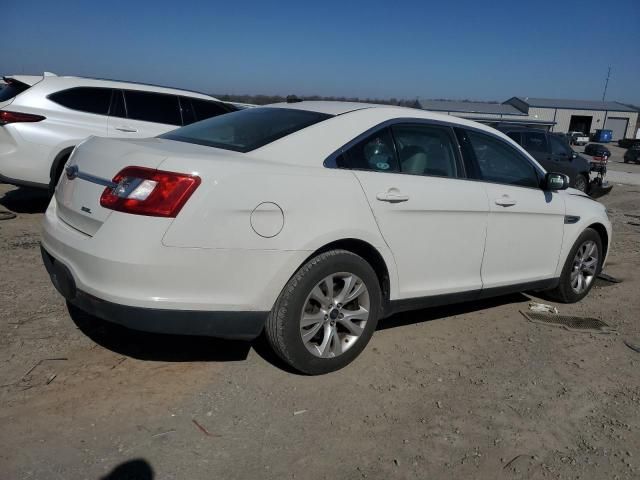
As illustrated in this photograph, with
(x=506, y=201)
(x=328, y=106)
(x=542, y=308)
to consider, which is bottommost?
(x=542, y=308)

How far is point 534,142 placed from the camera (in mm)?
13023

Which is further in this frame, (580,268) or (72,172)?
(580,268)

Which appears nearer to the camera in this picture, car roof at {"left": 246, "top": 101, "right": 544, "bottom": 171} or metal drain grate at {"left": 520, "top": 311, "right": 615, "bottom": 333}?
car roof at {"left": 246, "top": 101, "right": 544, "bottom": 171}

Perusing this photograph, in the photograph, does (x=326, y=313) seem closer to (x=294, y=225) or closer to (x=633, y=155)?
(x=294, y=225)

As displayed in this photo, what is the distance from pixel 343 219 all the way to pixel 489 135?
1818 millimetres

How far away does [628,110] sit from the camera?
78125 millimetres

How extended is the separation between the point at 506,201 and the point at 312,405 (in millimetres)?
2158

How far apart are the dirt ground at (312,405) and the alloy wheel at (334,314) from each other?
216 mm

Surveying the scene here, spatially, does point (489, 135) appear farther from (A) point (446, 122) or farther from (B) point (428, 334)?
(B) point (428, 334)

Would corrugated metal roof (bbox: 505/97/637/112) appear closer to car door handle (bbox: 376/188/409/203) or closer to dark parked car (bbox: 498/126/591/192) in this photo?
dark parked car (bbox: 498/126/591/192)

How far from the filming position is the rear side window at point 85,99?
271 inches

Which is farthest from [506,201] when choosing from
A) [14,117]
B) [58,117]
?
[14,117]

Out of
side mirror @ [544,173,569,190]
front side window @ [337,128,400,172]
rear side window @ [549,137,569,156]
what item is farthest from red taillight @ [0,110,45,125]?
rear side window @ [549,137,569,156]

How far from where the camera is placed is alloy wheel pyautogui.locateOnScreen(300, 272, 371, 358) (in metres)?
3.16
